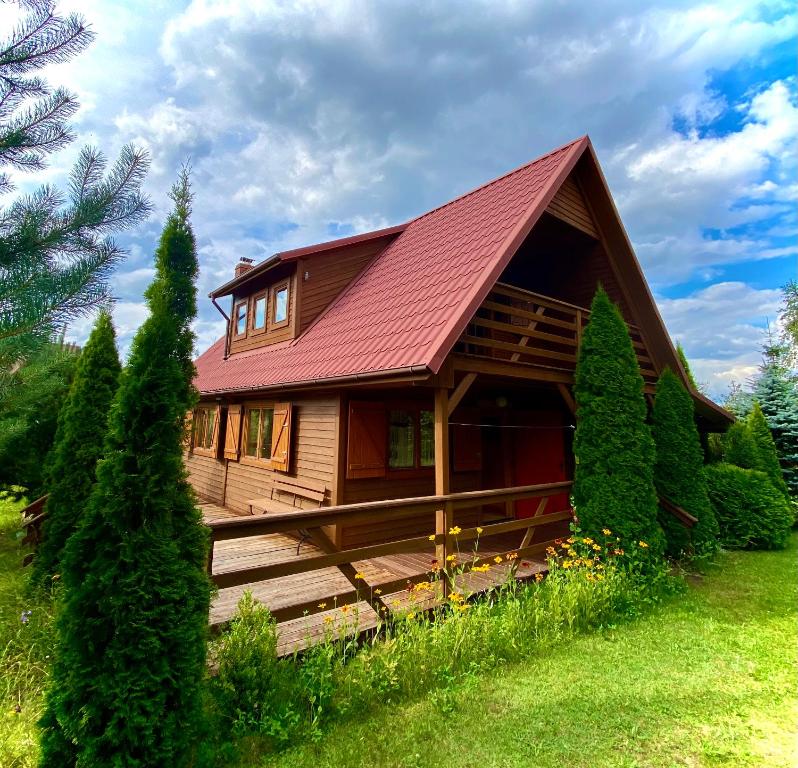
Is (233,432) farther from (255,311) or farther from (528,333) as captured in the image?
(528,333)

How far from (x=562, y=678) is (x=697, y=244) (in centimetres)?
1906

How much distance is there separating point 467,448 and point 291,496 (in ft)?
A: 11.4

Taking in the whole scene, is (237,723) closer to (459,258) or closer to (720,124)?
(459,258)

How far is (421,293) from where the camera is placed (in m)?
6.30

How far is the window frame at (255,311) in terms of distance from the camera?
32.2 ft

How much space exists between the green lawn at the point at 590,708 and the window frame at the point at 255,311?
6.77 meters

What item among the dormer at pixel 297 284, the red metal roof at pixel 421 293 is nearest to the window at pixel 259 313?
the dormer at pixel 297 284

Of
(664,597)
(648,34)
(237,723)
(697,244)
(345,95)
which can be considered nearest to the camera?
(237,723)

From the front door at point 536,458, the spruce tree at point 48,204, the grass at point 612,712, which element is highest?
the spruce tree at point 48,204

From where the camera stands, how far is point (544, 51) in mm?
7551

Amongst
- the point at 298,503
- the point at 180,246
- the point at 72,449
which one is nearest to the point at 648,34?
the point at 180,246

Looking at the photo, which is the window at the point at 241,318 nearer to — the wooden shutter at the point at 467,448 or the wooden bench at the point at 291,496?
the wooden bench at the point at 291,496

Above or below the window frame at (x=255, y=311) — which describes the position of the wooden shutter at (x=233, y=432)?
below

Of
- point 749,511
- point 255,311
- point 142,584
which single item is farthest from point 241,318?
point 749,511
